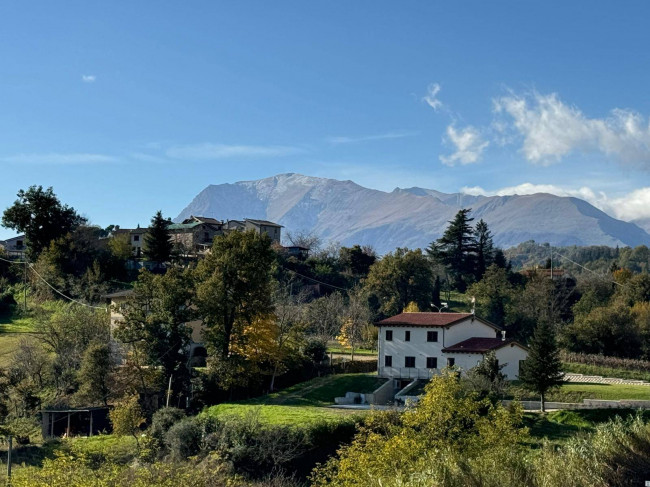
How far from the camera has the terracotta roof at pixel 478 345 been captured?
5248 centimetres

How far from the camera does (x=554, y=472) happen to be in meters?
21.8

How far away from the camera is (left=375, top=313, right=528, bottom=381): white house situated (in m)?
54.1

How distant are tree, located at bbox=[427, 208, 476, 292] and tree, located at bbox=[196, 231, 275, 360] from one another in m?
47.9

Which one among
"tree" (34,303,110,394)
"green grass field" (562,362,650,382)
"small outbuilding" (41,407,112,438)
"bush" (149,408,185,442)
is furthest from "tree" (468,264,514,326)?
"small outbuilding" (41,407,112,438)

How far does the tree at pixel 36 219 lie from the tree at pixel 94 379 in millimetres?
36082

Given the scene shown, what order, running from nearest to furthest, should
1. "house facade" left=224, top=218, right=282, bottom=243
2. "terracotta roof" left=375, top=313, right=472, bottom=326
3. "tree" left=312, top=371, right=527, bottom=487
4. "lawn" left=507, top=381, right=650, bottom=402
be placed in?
"tree" left=312, top=371, right=527, bottom=487
"lawn" left=507, top=381, right=650, bottom=402
"terracotta roof" left=375, top=313, right=472, bottom=326
"house facade" left=224, top=218, right=282, bottom=243

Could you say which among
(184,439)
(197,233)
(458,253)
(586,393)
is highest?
(197,233)

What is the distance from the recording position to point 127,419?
41.2m

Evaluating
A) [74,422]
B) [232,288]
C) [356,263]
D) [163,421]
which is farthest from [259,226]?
[163,421]

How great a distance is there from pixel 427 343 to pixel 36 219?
45.8 meters

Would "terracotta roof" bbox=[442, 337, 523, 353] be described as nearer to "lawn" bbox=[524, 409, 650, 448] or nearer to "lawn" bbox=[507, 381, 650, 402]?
"lawn" bbox=[507, 381, 650, 402]

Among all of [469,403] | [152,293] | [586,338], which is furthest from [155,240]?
[469,403]

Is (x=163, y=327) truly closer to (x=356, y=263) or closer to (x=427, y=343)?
(x=427, y=343)

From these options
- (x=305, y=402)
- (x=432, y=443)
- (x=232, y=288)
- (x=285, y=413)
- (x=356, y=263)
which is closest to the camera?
(x=432, y=443)
